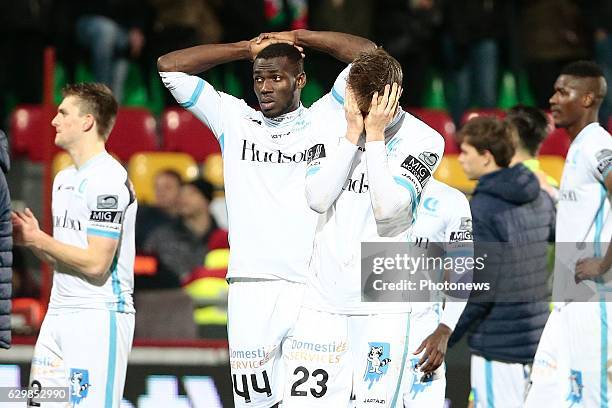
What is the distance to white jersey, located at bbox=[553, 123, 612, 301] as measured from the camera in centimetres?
702

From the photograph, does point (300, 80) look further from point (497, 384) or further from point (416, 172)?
point (497, 384)

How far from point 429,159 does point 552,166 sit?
6.18 m

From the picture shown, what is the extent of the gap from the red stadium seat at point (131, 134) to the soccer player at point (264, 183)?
18.2 ft

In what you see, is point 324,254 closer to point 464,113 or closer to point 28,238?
point 28,238

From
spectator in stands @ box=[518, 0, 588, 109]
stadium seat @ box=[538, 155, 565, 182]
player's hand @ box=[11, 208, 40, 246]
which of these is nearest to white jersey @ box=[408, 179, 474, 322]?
player's hand @ box=[11, 208, 40, 246]

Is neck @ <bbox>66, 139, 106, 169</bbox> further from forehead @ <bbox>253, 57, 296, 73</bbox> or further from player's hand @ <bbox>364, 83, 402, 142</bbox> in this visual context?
player's hand @ <bbox>364, 83, 402, 142</bbox>

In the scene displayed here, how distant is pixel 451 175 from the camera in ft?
37.7

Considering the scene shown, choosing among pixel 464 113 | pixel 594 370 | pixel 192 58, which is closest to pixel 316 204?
pixel 192 58

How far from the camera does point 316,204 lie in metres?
5.59

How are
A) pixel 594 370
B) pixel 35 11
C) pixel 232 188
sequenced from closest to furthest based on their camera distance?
pixel 232 188 → pixel 594 370 → pixel 35 11

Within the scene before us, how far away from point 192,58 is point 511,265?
2.44 m

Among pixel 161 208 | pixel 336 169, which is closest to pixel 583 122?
pixel 336 169

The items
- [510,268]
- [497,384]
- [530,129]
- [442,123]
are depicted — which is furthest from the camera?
[442,123]

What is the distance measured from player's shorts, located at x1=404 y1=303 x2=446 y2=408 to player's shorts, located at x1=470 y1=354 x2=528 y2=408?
0.85 meters
